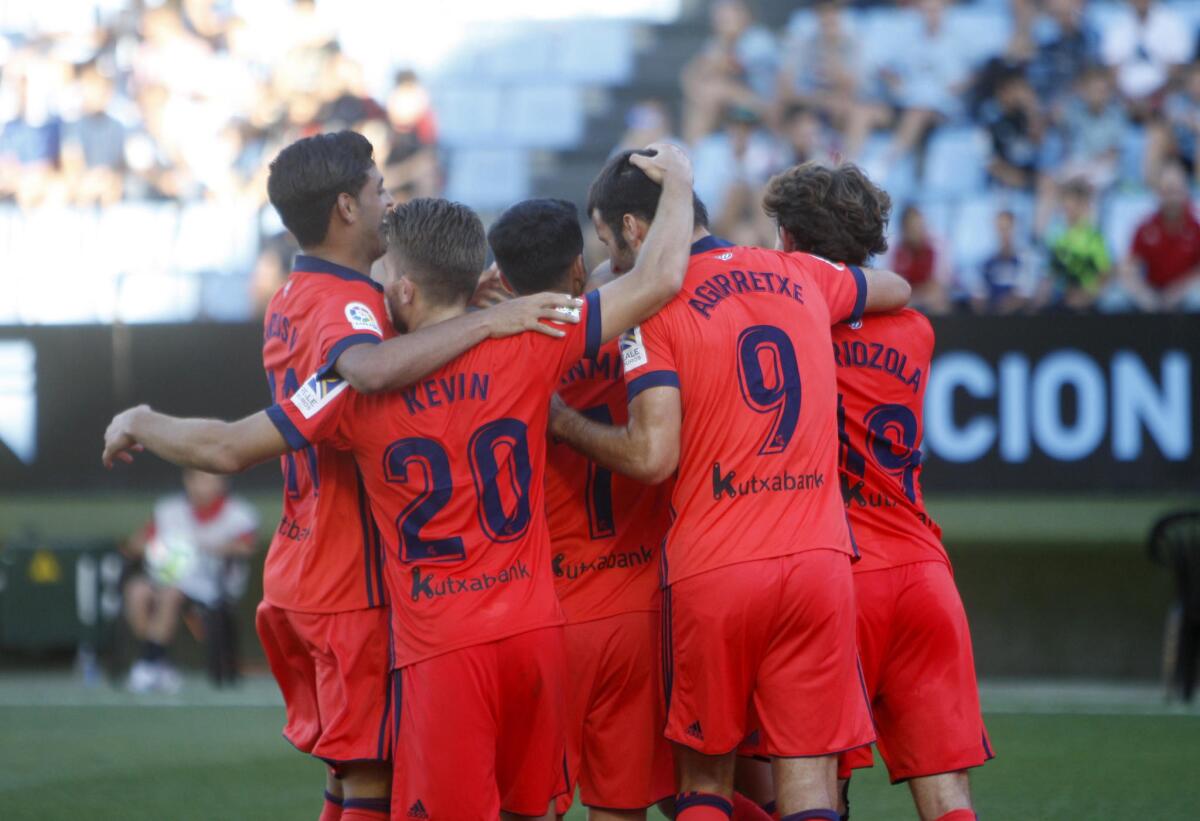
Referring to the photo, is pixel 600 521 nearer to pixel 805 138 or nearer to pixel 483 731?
pixel 483 731

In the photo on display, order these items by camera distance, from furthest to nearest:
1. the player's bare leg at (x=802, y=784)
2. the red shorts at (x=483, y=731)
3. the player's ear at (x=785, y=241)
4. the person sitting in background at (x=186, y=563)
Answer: the person sitting in background at (x=186, y=563), the player's ear at (x=785, y=241), the player's bare leg at (x=802, y=784), the red shorts at (x=483, y=731)

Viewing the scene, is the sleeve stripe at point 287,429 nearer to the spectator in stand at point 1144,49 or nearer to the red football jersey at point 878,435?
the red football jersey at point 878,435

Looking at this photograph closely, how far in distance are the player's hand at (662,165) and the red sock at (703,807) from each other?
1.59m

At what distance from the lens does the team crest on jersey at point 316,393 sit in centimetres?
418

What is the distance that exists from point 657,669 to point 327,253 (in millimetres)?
1418

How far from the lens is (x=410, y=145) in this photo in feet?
45.6

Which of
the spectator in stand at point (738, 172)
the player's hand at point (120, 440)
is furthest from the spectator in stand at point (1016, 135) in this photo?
the player's hand at point (120, 440)

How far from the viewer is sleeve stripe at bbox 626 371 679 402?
14.2ft

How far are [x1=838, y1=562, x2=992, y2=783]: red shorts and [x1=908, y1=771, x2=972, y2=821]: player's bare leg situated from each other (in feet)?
0.10

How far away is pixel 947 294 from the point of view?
11.5m

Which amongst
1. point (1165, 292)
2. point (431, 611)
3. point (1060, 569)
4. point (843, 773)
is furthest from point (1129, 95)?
point (431, 611)

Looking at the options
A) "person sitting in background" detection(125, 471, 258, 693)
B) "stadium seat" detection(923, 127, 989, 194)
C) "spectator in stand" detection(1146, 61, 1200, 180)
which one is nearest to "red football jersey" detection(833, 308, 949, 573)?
"person sitting in background" detection(125, 471, 258, 693)

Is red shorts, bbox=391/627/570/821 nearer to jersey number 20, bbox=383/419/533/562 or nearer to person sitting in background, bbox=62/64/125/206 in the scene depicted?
jersey number 20, bbox=383/419/533/562

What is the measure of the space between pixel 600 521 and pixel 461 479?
643 millimetres
